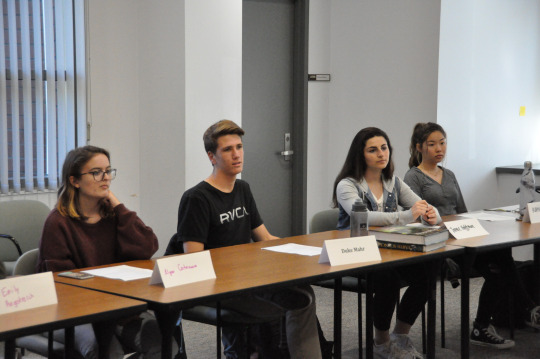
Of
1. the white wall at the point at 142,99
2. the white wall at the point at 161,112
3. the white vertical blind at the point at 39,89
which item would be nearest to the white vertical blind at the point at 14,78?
the white vertical blind at the point at 39,89

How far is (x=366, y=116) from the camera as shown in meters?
5.74

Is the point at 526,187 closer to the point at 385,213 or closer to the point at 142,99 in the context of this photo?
the point at 385,213

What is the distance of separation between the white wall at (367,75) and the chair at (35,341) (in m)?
3.54

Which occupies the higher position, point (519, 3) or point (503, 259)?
point (519, 3)

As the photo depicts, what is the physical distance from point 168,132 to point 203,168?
0.36 metres

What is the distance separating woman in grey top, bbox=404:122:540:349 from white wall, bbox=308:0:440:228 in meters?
1.40

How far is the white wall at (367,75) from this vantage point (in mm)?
5367

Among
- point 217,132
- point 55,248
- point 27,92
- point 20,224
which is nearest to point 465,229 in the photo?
point 217,132

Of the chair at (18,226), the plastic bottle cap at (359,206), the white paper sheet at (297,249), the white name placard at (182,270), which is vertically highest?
the plastic bottle cap at (359,206)

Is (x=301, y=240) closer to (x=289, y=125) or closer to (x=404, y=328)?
(x=404, y=328)

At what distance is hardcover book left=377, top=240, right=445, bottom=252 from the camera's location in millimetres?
2721

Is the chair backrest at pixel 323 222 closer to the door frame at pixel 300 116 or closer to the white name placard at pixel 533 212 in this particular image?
the white name placard at pixel 533 212

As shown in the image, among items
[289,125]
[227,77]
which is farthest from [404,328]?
[289,125]

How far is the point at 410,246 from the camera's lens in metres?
2.75
